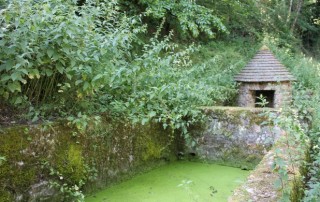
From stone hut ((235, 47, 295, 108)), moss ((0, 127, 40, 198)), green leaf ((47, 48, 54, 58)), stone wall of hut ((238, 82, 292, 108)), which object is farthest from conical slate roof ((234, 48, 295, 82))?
moss ((0, 127, 40, 198))

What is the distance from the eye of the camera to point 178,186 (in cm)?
357

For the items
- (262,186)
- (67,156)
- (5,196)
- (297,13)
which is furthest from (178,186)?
(297,13)

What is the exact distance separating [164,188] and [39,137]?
175 cm

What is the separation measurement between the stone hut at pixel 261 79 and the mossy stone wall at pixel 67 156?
4270 mm

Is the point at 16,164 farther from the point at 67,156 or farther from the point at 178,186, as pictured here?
the point at 178,186

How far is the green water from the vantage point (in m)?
3.83

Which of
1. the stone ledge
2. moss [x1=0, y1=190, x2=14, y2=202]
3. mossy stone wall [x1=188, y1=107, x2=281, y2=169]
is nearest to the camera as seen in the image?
the stone ledge

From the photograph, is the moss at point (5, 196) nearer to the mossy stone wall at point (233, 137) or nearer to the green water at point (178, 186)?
the green water at point (178, 186)

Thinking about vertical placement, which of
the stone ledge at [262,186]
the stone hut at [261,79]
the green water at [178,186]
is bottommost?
the green water at [178,186]

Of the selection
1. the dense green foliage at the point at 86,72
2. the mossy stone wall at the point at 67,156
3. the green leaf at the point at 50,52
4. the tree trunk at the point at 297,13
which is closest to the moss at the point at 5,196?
the mossy stone wall at the point at 67,156

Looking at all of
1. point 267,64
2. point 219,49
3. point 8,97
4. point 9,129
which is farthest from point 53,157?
point 219,49

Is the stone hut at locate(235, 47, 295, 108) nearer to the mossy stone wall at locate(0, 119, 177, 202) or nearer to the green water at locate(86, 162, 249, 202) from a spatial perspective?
the green water at locate(86, 162, 249, 202)

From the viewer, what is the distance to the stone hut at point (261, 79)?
813 centimetres

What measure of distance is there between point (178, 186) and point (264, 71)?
565cm
